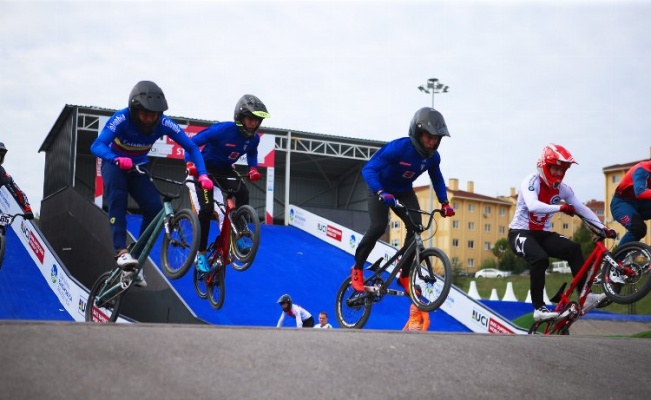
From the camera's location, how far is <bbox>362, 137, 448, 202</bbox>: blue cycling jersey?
8.82 meters

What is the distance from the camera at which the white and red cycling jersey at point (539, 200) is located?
29.0 feet

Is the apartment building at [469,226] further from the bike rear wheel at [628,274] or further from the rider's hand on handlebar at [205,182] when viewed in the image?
the rider's hand on handlebar at [205,182]

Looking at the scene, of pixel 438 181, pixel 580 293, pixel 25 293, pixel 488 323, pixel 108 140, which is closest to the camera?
pixel 108 140

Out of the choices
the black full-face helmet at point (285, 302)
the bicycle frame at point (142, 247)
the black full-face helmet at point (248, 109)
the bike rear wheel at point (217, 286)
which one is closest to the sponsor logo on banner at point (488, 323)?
the black full-face helmet at point (285, 302)

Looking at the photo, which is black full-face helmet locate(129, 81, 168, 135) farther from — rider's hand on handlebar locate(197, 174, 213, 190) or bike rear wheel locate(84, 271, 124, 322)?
bike rear wheel locate(84, 271, 124, 322)

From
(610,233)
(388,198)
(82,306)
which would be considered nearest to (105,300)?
(388,198)

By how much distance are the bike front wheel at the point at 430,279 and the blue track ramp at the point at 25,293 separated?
27.8 feet

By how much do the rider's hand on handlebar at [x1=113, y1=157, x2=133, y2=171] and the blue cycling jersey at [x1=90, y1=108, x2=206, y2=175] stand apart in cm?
13

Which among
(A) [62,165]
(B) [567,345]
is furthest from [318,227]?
(B) [567,345]

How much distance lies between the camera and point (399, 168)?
8.93 m

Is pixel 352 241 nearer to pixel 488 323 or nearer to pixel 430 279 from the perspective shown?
pixel 488 323

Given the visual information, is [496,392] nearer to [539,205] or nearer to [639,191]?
[539,205]

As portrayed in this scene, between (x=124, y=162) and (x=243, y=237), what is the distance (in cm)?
224

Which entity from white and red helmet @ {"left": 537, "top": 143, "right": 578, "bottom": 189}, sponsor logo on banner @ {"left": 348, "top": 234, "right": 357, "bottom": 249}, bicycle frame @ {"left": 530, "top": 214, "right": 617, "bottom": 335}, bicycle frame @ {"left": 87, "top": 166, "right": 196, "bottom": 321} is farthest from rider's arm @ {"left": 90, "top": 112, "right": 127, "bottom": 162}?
sponsor logo on banner @ {"left": 348, "top": 234, "right": 357, "bottom": 249}
